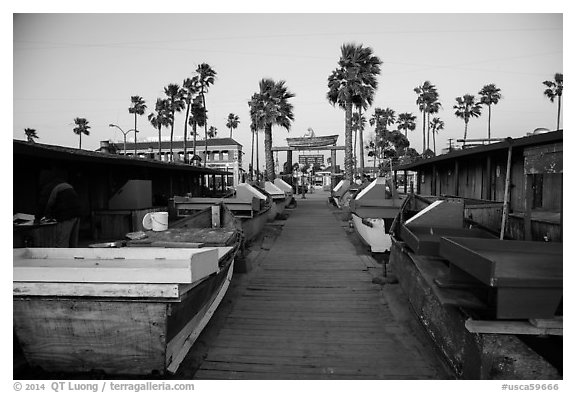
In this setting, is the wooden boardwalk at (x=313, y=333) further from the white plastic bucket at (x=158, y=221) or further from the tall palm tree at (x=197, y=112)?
the tall palm tree at (x=197, y=112)

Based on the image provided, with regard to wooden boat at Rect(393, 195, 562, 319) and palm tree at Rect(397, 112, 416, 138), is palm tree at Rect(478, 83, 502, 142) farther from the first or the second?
wooden boat at Rect(393, 195, 562, 319)

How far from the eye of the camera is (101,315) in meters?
3.17

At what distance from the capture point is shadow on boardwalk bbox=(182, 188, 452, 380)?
3.91 meters

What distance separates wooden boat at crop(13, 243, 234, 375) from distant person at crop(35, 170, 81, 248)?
3.08 m

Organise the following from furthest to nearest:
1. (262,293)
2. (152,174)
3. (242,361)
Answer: (152,174)
(262,293)
(242,361)

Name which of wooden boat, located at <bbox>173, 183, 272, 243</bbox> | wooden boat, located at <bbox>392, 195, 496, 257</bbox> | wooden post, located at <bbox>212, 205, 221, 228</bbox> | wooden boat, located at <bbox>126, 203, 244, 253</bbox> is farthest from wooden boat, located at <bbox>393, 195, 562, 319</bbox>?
wooden boat, located at <bbox>173, 183, 272, 243</bbox>

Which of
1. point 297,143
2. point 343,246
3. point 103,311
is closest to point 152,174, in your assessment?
point 343,246

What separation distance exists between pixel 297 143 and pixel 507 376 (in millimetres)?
29654

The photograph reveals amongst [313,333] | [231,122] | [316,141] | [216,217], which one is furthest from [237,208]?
[231,122]

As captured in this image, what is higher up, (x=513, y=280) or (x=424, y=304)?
(x=513, y=280)

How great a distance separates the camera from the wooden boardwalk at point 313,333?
12.8 ft

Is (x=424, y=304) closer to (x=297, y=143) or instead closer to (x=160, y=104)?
(x=297, y=143)

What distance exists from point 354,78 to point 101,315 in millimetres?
23834

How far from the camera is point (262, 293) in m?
6.56
